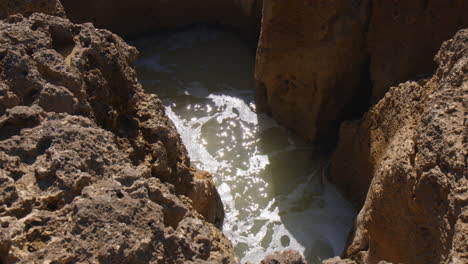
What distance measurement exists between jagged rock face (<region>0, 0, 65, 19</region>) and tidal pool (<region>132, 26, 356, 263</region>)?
2372mm

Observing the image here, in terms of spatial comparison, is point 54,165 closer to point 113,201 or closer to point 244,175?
point 113,201

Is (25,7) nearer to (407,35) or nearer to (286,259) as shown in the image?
(286,259)

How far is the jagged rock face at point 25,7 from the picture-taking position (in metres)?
3.85

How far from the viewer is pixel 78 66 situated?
322cm

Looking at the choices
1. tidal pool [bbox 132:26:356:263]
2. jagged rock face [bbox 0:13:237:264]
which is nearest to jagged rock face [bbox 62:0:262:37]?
tidal pool [bbox 132:26:356:263]

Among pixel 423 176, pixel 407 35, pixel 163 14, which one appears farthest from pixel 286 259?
pixel 163 14

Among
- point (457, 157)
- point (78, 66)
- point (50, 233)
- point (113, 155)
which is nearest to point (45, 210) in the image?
point (50, 233)

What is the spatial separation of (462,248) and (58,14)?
3.18 meters

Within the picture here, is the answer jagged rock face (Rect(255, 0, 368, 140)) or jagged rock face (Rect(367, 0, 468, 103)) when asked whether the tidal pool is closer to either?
jagged rock face (Rect(255, 0, 368, 140))

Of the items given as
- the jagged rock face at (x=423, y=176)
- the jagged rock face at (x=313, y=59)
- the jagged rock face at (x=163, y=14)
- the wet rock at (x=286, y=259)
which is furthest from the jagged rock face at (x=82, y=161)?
the jagged rock face at (x=163, y=14)

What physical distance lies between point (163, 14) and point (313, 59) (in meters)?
3.45

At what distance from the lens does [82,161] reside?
248 cm

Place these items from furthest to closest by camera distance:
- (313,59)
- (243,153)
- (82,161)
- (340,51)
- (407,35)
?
(243,153) < (313,59) < (340,51) < (407,35) < (82,161)

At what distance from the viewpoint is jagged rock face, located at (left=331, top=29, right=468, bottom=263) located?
288 cm
